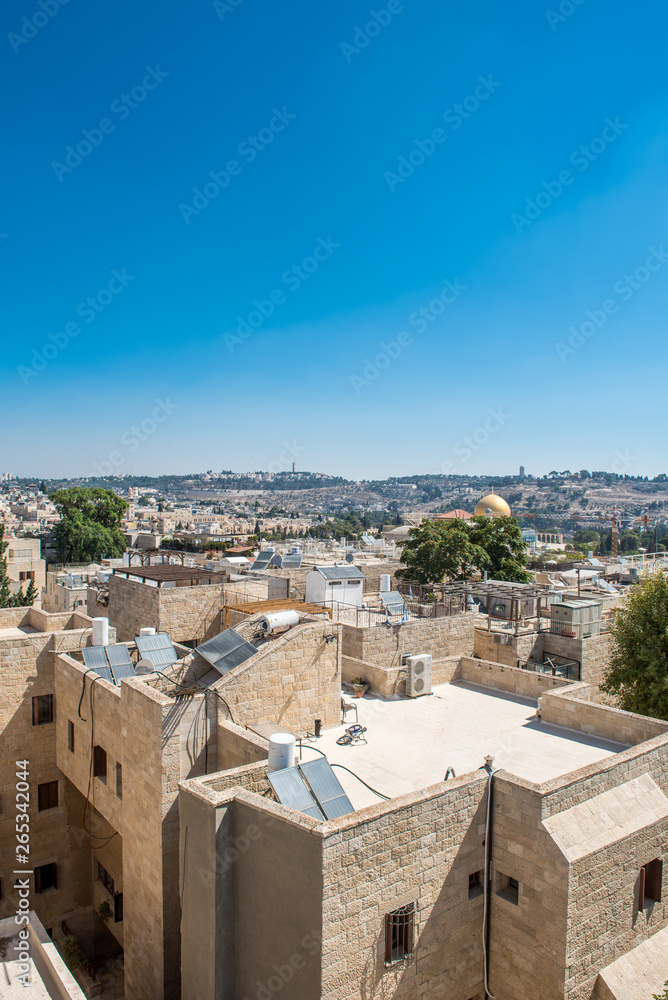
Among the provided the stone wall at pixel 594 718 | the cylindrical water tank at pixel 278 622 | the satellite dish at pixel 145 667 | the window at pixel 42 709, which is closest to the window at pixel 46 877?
the window at pixel 42 709

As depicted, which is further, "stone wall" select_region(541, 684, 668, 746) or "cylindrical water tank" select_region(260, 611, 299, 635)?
"cylindrical water tank" select_region(260, 611, 299, 635)

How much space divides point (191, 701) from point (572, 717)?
6933 millimetres

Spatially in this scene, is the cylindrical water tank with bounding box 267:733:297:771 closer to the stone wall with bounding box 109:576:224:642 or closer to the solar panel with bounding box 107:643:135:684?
the solar panel with bounding box 107:643:135:684

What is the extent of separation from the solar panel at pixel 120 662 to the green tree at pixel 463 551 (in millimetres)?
21946

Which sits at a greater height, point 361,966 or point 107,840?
point 361,966

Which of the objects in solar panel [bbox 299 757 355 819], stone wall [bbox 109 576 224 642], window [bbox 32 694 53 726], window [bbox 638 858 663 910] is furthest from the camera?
stone wall [bbox 109 576 224 642]

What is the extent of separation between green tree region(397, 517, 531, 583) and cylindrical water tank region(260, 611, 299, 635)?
2189 cm

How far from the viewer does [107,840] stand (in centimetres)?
1416

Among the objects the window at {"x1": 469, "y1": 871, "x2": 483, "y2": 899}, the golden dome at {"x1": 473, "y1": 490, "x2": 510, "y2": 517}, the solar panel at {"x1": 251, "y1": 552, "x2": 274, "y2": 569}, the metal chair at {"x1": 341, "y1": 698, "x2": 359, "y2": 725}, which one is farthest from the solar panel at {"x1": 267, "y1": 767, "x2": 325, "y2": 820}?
the golden dome at {"x1": 473, "y1": 490, "x2": 510, "y2": 517}

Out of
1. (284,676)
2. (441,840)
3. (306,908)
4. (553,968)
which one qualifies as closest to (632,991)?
(553,968)

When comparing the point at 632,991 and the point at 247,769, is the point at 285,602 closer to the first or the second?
the point at 247,769

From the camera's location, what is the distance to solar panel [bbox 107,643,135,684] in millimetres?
12875

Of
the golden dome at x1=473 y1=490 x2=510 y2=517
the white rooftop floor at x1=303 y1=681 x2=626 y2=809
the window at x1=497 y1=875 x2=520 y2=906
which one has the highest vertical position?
the golden dome at x1=473 y1=490 x2=510 y2=517

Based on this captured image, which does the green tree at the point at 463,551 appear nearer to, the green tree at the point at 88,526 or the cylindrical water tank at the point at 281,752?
the cylindrical water tank at the point at 281,752
